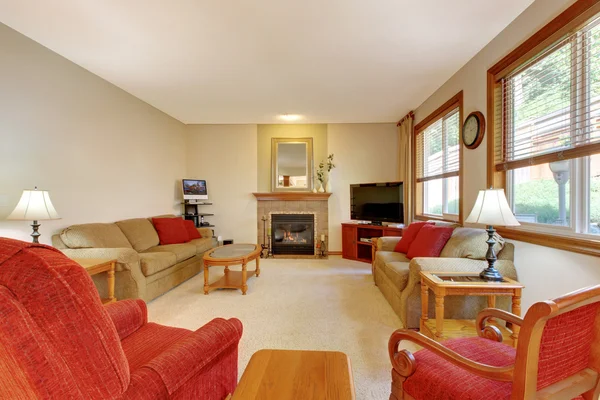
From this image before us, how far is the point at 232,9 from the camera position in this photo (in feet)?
6.84

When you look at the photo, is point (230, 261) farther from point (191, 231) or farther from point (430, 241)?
point (430, 241)

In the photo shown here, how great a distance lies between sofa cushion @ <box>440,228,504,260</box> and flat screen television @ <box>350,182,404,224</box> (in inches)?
72.5

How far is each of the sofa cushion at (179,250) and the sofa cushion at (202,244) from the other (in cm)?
12

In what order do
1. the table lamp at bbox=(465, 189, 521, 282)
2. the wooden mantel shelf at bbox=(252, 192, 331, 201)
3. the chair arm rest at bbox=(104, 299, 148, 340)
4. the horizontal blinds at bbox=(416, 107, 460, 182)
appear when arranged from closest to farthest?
the chair arm rest at bbox=(104, 299, 148, 340)
the table lamp at bbox=(465, 189, 521, 282)
the horizontal blinds at bbox=(416, 107, 460, 182)
the wooden mantel shelf at bbox=(252, 192, 331, 201)

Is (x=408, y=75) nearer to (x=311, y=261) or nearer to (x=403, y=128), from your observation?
(x=403, y=128)

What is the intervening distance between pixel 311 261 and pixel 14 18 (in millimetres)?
4630

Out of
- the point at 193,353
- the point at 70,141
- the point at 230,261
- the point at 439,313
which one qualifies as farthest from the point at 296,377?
the point at 70,141

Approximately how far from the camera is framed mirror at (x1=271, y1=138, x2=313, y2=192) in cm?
532

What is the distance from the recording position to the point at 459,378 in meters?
1.00

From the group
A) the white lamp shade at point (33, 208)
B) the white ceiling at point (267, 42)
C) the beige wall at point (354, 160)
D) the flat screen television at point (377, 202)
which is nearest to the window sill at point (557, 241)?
the white ceiling at point (267, 42)

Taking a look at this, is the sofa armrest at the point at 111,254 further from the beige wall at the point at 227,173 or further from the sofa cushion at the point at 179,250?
the beige wall at the point at 227,173

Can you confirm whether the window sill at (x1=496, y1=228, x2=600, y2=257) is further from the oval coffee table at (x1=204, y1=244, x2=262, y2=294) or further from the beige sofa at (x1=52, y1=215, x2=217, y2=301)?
the beige sofa at (x1=52, y1=215, x2=217, y2=301)

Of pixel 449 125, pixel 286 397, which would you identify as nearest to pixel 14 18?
pixel 286 397

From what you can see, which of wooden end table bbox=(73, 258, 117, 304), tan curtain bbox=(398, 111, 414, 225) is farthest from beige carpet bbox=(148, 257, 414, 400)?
tan curtain bbox=(398, 111, 414, 225)
